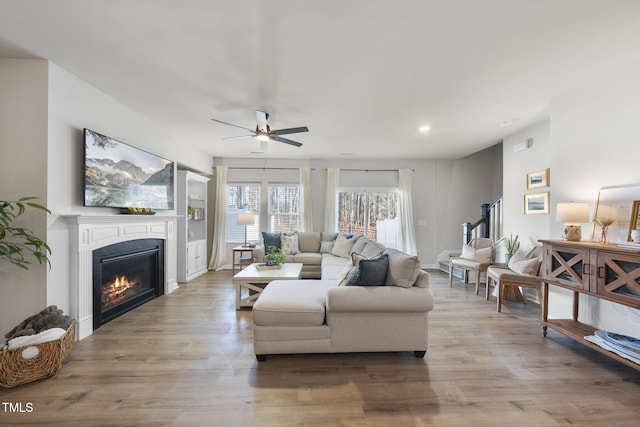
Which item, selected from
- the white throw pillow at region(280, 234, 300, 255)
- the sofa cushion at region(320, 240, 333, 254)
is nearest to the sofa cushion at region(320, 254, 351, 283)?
the sofa cushion at region(320, 240, 333, 254)

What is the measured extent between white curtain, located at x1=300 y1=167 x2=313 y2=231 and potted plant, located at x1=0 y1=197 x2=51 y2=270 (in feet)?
14.5

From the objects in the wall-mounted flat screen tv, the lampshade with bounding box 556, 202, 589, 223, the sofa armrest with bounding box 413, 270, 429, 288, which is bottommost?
the sofa armrest with bounding box 413, 270, 429, 288

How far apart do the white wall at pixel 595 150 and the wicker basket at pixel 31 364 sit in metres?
4.70

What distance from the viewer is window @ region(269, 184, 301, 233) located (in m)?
6.48

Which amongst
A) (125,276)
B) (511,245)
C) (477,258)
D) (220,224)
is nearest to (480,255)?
(477,258)

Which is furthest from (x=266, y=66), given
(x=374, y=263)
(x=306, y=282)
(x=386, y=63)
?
(x=306, y=282)

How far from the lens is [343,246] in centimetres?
543

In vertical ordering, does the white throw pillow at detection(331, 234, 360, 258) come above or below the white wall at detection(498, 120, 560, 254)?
below

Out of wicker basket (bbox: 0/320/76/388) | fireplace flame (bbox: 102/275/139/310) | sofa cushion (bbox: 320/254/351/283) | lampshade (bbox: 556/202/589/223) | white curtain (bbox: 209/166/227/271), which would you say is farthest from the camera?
white curtain (bbox: 209/166/227/271)

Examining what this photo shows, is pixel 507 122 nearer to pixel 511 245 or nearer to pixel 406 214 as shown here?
pixel 511 245

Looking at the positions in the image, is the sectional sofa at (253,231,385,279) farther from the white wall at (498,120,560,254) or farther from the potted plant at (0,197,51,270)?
the potted plant at (0,197,51,270)

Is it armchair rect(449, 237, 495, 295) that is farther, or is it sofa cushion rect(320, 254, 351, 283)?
armchair rect(449, 237, 495, 295)

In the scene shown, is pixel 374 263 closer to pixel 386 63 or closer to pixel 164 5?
pixel 386 63

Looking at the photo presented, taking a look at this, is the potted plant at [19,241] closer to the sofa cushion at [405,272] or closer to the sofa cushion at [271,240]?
the sofa cushion at [405,272]
